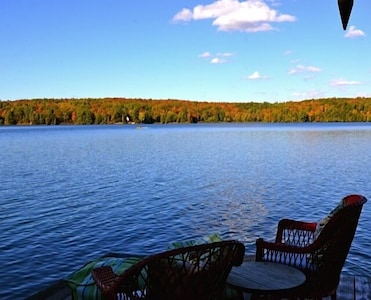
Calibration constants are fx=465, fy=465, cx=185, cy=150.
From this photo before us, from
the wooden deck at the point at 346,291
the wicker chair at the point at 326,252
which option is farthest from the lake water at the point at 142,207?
the wicker chair at the point at 326,252

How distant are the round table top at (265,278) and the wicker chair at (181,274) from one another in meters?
0.45

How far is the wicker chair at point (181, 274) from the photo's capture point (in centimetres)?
233

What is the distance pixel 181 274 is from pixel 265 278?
0.96 metres

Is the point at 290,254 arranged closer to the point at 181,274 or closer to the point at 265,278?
the point at 265,278

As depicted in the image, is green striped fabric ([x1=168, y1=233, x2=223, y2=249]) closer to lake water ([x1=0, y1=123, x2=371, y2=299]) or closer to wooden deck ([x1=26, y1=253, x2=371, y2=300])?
wooden deck ([x1=26, y1=253, x2=371, y2=300])

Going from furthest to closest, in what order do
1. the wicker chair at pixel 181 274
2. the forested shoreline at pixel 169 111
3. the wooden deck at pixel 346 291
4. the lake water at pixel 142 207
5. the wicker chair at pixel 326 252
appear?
the forested shoreline at pixel 169 111 → the lake water at pixel 142 207 → the wooden deck at pixel 346 291 → the wicker chair at pixel 326 252 → the wicker chair at pixel 181 274

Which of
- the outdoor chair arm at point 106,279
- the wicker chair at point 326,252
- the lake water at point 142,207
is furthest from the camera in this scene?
the lake water at point 142,207

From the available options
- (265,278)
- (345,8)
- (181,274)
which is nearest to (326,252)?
(265,278)

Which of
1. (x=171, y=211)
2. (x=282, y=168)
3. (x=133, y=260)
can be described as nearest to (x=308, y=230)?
(x=133, y=260)

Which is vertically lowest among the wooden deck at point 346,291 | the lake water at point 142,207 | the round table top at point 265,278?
the lake water at point 142,207

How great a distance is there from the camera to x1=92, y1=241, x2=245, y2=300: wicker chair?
7.66 ft

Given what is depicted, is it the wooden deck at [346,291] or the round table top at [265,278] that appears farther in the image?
the wooden deck at [346,291]

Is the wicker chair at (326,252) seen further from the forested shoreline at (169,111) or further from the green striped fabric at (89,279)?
the forested shoreline at (169,111)

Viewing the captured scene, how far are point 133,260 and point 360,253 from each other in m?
5.99
